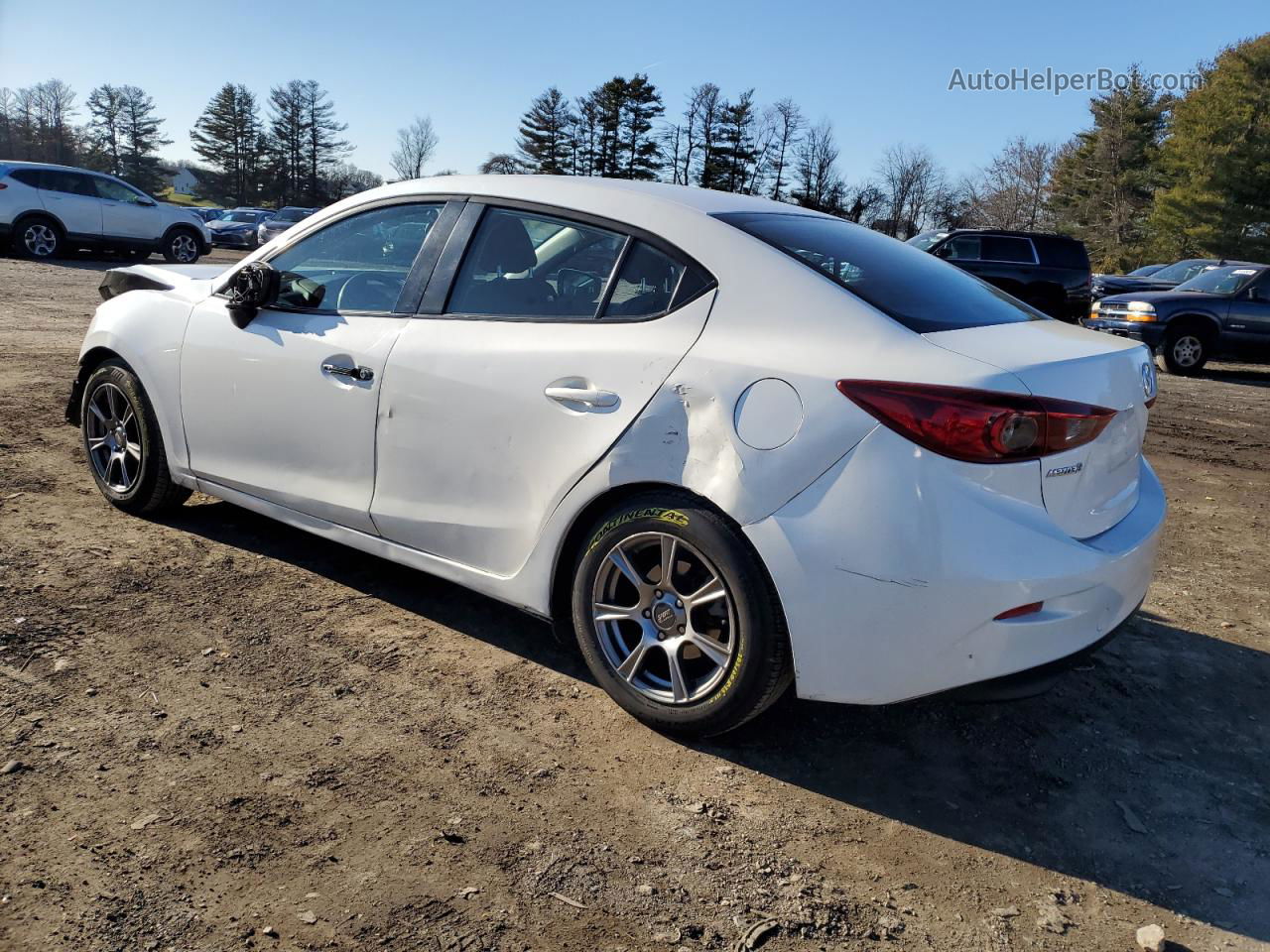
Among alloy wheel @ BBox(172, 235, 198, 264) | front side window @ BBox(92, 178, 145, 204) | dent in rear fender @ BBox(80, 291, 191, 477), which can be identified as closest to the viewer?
dent in rear fender @ BBox(80, 291, 191, 477)

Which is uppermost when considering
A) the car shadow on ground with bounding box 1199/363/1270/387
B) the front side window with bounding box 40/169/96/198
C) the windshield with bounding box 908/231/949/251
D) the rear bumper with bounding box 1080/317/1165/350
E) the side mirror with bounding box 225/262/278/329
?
the front side window with bounding box 40/169/96/198

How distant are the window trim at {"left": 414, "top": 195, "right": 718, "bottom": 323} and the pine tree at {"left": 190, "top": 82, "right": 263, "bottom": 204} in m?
96.3

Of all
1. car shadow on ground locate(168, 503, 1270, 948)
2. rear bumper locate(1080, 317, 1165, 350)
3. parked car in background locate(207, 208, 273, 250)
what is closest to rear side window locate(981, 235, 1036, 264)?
rear bumper locate(1080, 317, 1165, 350)

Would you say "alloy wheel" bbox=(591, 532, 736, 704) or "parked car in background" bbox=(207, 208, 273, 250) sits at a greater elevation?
"parked car in background" bbox=(207, 208, 273, 250)

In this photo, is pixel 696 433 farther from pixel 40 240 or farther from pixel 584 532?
pixel 40 240

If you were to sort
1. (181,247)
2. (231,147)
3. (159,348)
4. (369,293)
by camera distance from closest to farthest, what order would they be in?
(369,293) < (159,348) < (181,247) < (231,147)

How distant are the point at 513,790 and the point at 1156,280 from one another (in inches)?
869

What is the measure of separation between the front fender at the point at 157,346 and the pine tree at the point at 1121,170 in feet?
191

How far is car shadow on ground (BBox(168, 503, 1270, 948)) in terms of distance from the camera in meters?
2.60

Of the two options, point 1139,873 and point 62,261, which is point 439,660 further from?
point 62,261

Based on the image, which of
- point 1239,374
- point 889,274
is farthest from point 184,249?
point 889,274

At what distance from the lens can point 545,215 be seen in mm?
3404

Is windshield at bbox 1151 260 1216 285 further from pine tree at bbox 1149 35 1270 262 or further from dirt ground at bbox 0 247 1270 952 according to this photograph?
pine tree at bbox 1149 35 1270 262

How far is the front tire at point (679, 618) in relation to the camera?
2.73m
